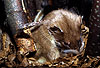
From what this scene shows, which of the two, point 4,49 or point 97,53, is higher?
point 4,49

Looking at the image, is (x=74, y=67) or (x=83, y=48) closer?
(x=74, y=67)

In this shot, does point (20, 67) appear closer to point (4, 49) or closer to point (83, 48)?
point (4, 49)

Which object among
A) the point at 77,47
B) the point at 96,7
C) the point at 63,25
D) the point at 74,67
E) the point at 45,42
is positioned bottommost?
the point at 74,67

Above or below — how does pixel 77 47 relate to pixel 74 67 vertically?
above

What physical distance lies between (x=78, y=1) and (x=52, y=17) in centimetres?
87

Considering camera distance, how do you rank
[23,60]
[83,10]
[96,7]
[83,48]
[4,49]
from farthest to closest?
[83,10] < [83,48] < [4,49] < [23,60] < [96,7]

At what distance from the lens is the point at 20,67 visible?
157cm

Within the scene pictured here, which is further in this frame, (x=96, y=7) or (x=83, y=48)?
(x=83, y=48)

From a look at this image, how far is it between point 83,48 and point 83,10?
33.4 inches

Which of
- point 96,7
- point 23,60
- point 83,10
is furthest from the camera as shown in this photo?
point 83,10

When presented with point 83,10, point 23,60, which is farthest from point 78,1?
point 23,60

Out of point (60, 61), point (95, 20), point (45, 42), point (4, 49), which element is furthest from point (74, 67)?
point (4, 49)

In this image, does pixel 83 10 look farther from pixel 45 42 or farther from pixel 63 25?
pixel 45 42

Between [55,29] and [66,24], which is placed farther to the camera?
[66,24]
